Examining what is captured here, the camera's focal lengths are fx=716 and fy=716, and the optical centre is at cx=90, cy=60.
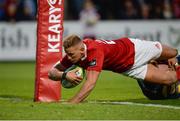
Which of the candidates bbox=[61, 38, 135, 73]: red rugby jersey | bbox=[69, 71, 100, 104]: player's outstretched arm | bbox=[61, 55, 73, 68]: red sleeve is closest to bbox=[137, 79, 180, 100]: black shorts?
bbox=[61, 38, 135, 73]: red rugby jersey

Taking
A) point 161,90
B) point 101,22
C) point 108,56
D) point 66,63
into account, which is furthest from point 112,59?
point 101,22

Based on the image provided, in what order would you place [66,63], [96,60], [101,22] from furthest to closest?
[101,22], [66,63], [96,60]

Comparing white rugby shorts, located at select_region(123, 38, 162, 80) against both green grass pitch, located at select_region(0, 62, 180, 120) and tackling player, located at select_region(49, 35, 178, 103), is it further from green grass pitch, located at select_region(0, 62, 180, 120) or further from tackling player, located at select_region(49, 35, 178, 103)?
green grass pitch, located at select_region(0, 62, 180, 120)

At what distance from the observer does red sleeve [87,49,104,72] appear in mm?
11180

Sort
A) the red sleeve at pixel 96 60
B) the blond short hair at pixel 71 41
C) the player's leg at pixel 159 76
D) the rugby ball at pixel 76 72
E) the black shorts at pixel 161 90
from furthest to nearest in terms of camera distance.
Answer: the black shorts at pixel 161 90
the player's leg at pixel 159 76
the rugby ball at pixel 76 72
the blond short hair at pixel 71 41
the red sleeve at pixel 96 60

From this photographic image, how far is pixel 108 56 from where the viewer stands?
11.6 metres

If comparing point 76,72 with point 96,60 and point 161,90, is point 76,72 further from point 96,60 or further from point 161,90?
point 161,90

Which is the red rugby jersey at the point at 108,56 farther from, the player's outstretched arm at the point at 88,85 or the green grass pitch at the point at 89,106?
the green grass pitch at the point at 89,106

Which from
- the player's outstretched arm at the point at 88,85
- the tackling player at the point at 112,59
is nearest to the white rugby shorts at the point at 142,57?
the tackling player at the point at 112,59

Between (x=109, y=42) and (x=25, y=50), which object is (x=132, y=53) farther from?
(x=25, y=50)

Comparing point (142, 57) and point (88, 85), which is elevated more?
point (142, 57)

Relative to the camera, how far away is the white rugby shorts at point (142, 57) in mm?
12094

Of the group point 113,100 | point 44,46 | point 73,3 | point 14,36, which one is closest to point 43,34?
point 44,46

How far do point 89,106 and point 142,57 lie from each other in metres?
1.44
